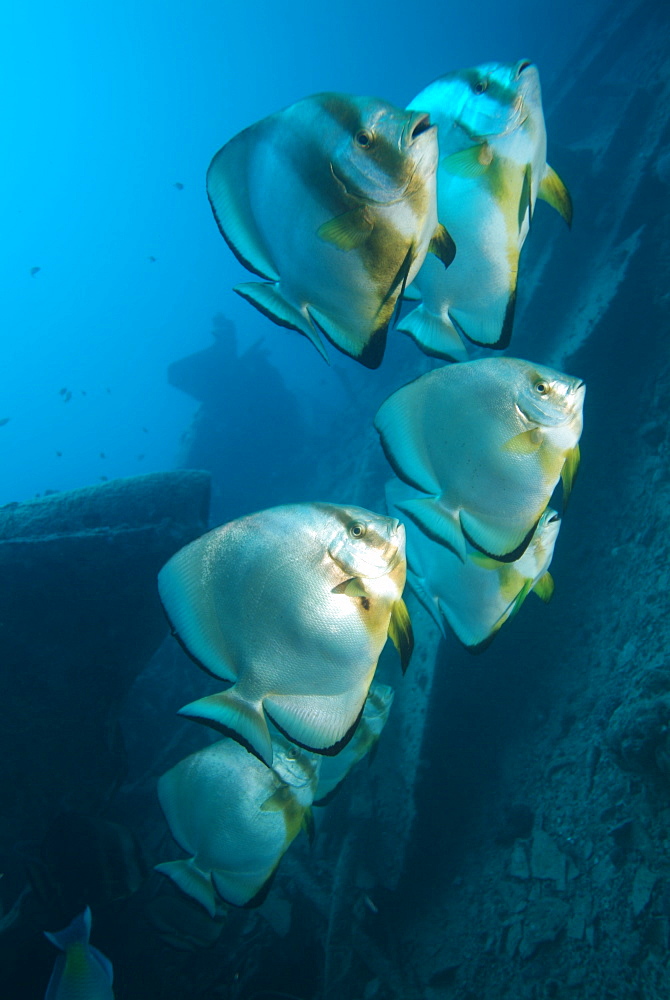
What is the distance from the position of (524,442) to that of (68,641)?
3957 millimetres

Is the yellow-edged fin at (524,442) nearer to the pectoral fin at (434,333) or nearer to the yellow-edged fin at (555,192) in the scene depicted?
the pectoral fin at (434,333)

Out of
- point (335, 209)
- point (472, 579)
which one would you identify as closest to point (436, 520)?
point (472, 579)

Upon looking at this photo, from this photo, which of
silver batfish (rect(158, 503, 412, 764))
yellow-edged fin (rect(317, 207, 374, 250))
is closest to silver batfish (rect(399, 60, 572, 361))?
yellow-edged fin (rect(317, 207, 374, 250))

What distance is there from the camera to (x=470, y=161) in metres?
1.12

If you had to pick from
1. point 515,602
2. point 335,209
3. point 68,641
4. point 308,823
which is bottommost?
point 68,641

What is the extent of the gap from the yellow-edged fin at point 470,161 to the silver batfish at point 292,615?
87 centimetres

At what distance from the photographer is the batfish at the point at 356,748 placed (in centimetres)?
245

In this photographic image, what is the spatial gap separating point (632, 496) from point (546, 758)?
8.55 ft

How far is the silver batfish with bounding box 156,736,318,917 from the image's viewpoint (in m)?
2.07

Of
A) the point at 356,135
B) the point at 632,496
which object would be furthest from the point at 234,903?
the point at 632,496

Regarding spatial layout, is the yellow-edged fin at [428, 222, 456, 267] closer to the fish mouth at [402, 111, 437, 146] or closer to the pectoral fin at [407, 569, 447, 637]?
the fish mouth at [402, 111, 437, 146]

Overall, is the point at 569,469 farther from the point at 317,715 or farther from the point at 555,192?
the point at 317,715

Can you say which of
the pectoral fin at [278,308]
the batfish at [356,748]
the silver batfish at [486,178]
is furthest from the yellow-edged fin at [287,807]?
the silver batfish at [486,178]

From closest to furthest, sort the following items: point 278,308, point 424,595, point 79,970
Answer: point 278,308
point 424,595
point 79,970
